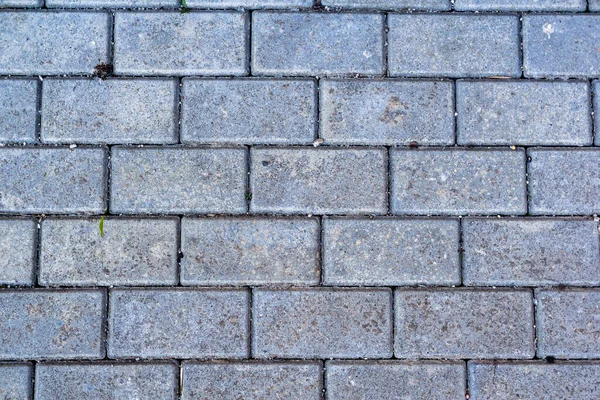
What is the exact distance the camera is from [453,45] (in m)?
2.23

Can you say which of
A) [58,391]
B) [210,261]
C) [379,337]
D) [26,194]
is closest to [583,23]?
[379,337]

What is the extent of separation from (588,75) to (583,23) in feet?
0.73

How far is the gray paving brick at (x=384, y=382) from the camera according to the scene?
2.14 m

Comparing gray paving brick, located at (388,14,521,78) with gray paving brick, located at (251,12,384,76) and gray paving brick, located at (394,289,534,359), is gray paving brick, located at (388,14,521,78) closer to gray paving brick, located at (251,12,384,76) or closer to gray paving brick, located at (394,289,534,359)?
gray paving brick, located at (251,12,384,76)

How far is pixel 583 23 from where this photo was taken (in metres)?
2.25

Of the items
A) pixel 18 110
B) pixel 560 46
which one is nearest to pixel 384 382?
pixel 560 46

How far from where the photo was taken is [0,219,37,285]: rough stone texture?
216 centimetres

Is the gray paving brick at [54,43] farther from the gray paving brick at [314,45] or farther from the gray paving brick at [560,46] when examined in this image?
the gray paving brick at [560,46]

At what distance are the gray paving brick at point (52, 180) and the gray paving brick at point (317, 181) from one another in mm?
649

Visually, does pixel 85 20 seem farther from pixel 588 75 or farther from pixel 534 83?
pixel 588 75

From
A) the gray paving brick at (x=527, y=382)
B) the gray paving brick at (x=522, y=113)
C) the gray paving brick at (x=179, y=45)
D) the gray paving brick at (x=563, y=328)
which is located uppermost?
the gray paving brick at (x=179, y=45)

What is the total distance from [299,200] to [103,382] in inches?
42.3

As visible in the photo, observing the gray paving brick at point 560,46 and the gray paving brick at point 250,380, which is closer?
the gray paving brick at point 250,380

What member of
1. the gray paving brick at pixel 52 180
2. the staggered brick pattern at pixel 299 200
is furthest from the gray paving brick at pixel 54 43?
the gray paving brick at pixel 52 180
